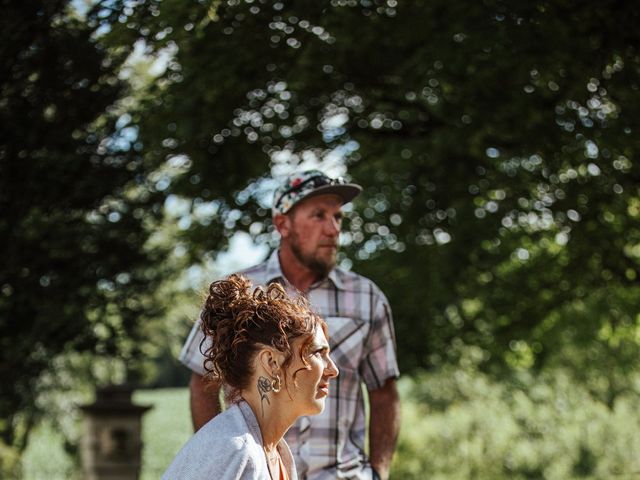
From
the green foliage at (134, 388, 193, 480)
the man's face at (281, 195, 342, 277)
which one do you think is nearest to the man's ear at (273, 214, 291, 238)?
the man's face at (281, 195, 342, 277)

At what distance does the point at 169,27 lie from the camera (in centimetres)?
595

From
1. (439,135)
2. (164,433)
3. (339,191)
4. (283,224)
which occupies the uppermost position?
(339,191)

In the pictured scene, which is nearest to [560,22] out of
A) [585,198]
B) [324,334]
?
[585,198]

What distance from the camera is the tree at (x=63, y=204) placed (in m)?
7.39

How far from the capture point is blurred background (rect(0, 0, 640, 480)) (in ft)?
22.3

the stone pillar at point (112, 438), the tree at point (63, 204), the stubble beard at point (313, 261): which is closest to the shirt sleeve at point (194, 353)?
the stubble beard at point (313, 261)

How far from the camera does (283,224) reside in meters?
4.55

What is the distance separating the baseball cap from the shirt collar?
22cm

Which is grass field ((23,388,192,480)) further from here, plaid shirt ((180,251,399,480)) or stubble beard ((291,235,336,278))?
stubble beard ((291,235,336,278))

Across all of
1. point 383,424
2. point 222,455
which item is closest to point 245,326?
point 222,455

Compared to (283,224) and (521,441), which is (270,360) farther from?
(521,441)

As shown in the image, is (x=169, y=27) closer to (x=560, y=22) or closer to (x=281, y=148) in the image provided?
(x=560, y=22)

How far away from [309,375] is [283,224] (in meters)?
1.66

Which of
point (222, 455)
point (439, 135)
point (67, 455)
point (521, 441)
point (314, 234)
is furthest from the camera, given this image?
point (67, 455)
